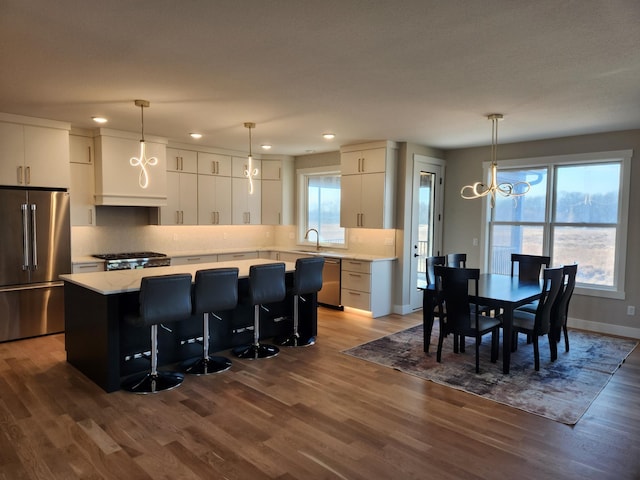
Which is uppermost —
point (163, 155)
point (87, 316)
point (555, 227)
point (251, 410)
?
point (163, 155)

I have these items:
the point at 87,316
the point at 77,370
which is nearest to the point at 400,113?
the point at 87,316

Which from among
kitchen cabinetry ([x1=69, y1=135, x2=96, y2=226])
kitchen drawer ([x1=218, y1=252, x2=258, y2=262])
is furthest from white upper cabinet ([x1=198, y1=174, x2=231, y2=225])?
kitchen cabinetry ([x1=69, y1=135, x2=96, y2=226])

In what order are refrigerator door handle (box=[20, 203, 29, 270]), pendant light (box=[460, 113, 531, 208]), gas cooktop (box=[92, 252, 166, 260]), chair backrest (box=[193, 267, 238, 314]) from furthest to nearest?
gas cooktop (box=[92, 252, 166, 260]) < refrigerator door handle (box=[20, 203, 29, 270]) < pendant light (box=[460, 113, 531, 208]) < chair backrest (box=[193, 267, 238, 314])

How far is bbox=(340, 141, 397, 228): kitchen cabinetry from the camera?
6195 mm

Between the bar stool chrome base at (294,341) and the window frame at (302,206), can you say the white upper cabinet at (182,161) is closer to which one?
the window frame at (302,206)

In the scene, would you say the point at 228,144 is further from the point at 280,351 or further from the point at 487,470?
the point at 487,470

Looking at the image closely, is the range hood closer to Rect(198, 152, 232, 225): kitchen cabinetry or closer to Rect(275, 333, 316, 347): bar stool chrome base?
Rect(198, 152, 232, 225): kitchen cabinetry

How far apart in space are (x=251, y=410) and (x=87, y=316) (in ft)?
5.68

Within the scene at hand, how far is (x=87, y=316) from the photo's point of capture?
Result: 382cm

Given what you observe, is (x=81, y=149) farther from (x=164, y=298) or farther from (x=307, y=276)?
(x=307, y=276)

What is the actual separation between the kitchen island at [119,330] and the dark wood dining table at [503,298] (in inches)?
62.2

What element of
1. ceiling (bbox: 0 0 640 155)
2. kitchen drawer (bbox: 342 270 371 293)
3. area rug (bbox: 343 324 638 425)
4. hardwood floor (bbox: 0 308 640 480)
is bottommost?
hardwood floor (bbox: 0 308 640 480)

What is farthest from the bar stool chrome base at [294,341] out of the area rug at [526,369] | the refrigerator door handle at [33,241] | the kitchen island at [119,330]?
the refrigerator door handle at [33,241]

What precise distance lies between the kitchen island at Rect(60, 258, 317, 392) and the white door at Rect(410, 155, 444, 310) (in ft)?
7.99
